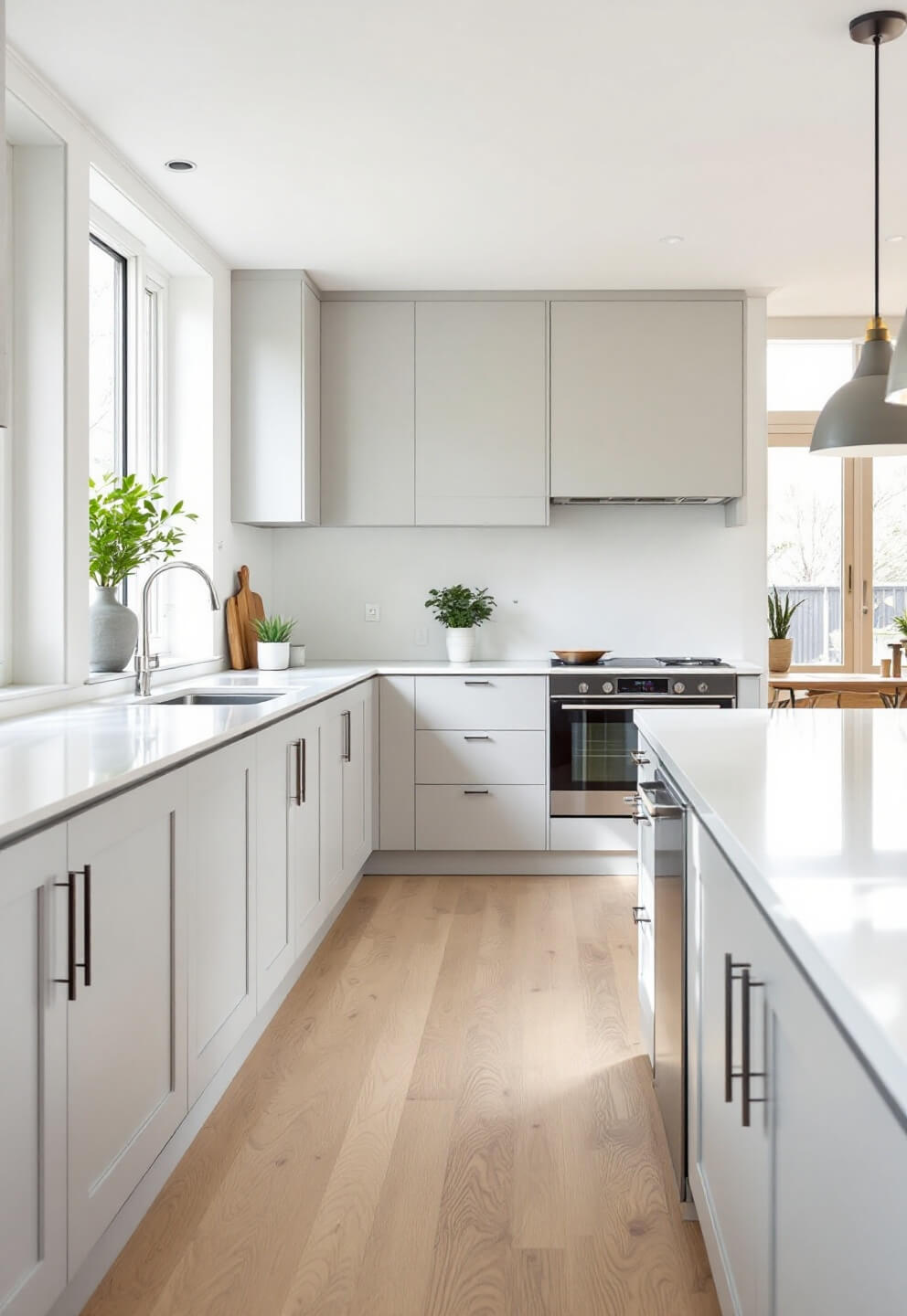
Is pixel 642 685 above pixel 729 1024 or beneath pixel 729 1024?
above

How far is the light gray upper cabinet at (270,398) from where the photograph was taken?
4562 millimetres

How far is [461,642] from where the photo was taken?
4949mm

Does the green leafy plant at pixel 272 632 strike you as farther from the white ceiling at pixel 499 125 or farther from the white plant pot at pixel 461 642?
the white ceiling at pixel 499 125

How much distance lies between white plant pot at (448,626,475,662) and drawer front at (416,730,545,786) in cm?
49

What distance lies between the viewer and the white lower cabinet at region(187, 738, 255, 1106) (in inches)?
87.0

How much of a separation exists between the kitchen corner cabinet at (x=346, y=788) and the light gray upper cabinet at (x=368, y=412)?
880 millimetres

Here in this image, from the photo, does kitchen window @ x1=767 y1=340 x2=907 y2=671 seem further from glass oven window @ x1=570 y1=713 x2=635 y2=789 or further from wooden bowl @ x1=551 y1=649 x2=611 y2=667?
glass oven window @ x1=570 y1=713 x2=635 y2=789

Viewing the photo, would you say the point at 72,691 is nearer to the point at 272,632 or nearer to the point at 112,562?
the point at 112,562

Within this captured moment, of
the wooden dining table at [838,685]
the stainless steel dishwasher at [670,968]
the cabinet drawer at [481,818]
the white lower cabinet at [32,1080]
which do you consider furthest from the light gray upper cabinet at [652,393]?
the white lower cabinet at [32,1080]

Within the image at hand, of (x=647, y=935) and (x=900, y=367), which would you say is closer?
(x=900, y=367)

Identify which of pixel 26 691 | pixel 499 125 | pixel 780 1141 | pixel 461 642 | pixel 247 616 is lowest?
pixel 780 1141

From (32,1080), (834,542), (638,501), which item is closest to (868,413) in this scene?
(32,1080)

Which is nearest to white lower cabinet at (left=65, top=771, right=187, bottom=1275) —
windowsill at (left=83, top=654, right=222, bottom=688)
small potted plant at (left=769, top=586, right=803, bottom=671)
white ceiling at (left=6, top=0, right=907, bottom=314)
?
windowsill at (left=83, top=654, right=222, bottom=688)

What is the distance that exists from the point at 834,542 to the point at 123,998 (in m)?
4.75
